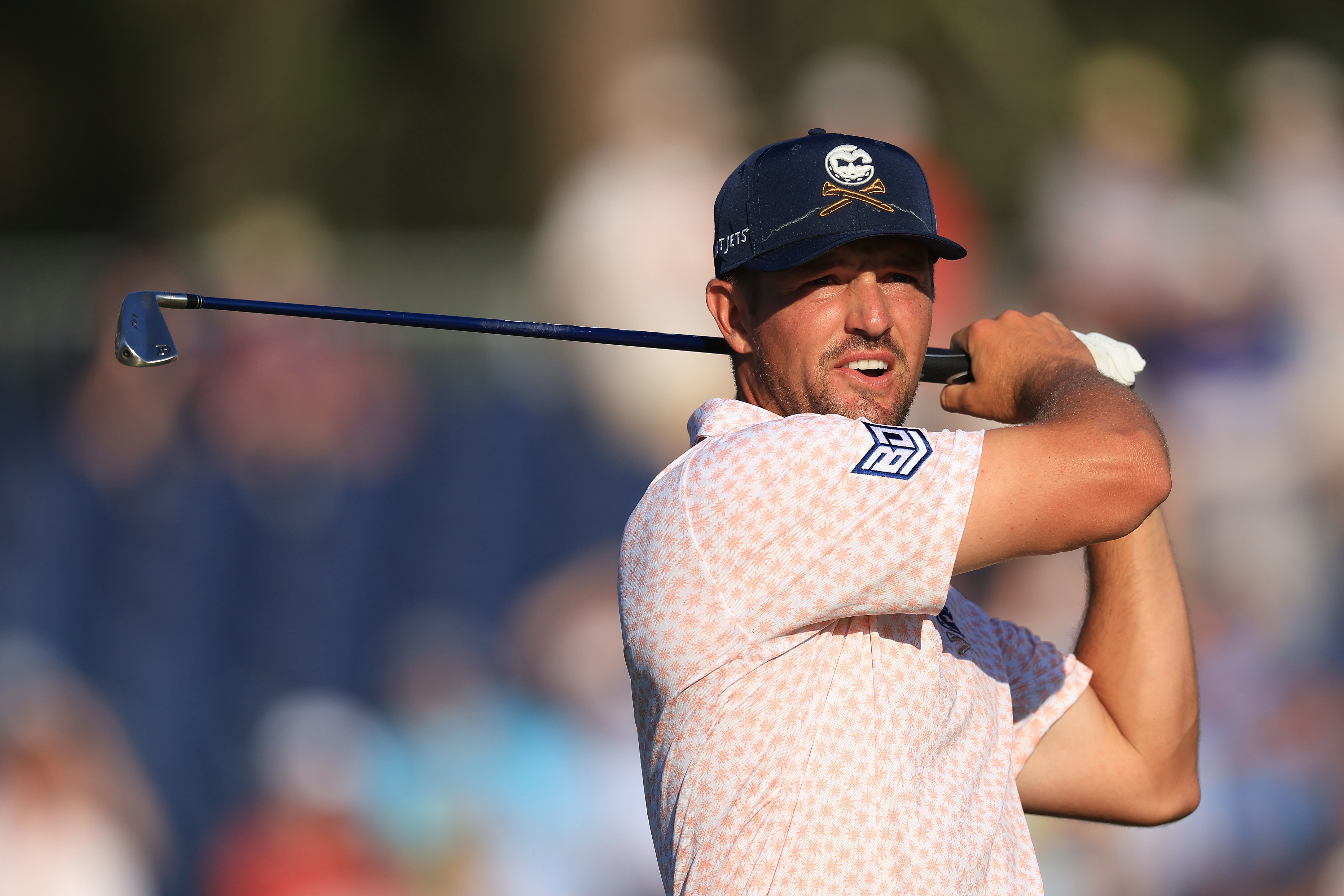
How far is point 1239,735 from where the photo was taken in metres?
5.73

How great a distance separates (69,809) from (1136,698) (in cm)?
488

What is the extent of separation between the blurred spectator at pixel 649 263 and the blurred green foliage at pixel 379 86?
1666 mm

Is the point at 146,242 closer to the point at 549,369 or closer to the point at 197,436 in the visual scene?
the point at 197,436

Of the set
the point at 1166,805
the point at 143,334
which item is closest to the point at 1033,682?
the point at 1166,805

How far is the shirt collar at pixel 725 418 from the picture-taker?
2.34 m

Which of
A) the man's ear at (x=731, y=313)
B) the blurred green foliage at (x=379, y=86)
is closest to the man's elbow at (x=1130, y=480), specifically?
the man's ear at (x=731, y=313)

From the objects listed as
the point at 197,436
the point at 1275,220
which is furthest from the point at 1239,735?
the point at 197,436

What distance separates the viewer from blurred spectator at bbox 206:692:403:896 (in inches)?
232

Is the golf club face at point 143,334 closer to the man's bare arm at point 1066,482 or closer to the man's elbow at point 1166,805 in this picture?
the man's bare arm at point 1066,482

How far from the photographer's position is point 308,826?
5977 millimetres

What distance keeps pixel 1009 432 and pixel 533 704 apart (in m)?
4.39

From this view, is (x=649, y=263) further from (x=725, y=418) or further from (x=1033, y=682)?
(x=725, y=418)

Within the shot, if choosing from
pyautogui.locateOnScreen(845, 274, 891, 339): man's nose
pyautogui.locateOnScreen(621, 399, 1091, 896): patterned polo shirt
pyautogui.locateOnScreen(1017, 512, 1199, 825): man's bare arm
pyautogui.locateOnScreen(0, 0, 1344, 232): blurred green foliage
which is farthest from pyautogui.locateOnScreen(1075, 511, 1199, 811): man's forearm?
pyautogui.locateOnScreen(0, 0, 1344, 232): blurred green foliage

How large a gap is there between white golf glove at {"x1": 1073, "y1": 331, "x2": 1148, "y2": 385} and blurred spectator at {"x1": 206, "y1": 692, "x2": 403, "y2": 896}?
164 inches
